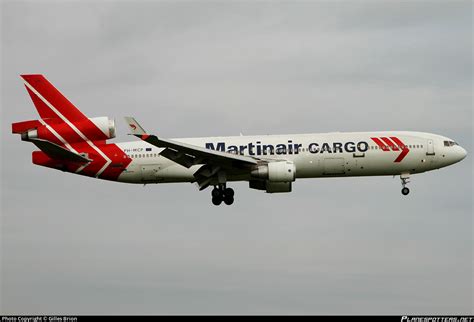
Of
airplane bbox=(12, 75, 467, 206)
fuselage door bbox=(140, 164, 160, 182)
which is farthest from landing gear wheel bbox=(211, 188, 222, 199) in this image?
fuselage door bbox=(140, 164, 160, 182)

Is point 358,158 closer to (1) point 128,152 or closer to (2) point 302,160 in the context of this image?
(2) point 302,160

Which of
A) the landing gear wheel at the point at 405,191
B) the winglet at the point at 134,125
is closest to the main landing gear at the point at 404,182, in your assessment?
the landing gear wheel at the point at 405,191

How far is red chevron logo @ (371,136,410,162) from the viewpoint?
66.9 metres

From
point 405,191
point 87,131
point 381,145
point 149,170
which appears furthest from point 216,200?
point 405,191

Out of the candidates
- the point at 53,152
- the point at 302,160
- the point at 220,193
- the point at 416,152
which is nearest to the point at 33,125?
the point at 53,152

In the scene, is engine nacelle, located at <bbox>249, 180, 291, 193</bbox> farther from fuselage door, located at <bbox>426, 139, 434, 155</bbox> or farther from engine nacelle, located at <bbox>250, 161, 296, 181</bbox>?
fuselage door, located at <bbox>426, 139, 434, 155</bbox>

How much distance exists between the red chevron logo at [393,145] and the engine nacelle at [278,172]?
21.4 ft

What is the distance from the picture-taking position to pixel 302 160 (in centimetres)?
6644

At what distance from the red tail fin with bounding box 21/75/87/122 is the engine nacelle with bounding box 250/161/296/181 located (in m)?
13.7

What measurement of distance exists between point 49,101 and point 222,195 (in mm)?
14078

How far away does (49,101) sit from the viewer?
7038cm

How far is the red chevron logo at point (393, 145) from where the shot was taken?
6694cm

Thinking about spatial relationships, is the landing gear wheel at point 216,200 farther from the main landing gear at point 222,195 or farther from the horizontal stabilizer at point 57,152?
the horizontal stabilizer at point 57,152

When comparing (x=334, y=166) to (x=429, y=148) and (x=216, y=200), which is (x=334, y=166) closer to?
(x=429, y=148)
